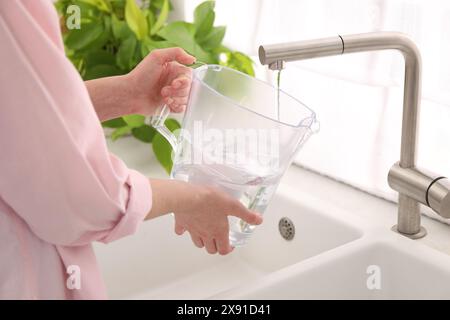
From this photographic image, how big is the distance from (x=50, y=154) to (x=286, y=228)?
2.32 ft

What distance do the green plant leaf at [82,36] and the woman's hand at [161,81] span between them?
2.01 ft

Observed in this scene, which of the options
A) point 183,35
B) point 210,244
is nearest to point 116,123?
point 183,35

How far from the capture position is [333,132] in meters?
1.26

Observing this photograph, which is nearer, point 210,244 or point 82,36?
point 210,244

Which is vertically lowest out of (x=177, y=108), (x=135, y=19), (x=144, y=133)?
(x=144, y=133)

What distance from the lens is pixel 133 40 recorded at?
1420 millimetres

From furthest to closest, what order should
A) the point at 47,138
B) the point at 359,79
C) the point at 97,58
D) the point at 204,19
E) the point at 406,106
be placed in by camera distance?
the point at 97,58 < the point at 204,19 < the point at 359,79 < the point at 406,106 < the point at 47,138

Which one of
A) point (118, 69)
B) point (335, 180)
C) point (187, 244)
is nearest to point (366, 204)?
point (335, 180)

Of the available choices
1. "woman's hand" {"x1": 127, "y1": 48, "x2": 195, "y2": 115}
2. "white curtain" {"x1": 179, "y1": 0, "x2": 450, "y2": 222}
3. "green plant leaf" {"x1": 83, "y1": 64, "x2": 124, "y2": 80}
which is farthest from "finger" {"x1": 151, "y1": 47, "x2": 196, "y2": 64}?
"green plant leaf" {"x1": 83, "y1": 64, "x2": 124, "y2": 80}

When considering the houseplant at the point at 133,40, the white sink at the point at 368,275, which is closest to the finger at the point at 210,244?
the white sink at the point at 368,275

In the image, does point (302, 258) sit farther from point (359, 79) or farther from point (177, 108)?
point (177, 108)

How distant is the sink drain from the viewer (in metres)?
1.21

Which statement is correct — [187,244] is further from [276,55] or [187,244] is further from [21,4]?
[21,4]

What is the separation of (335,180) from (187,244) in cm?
30
